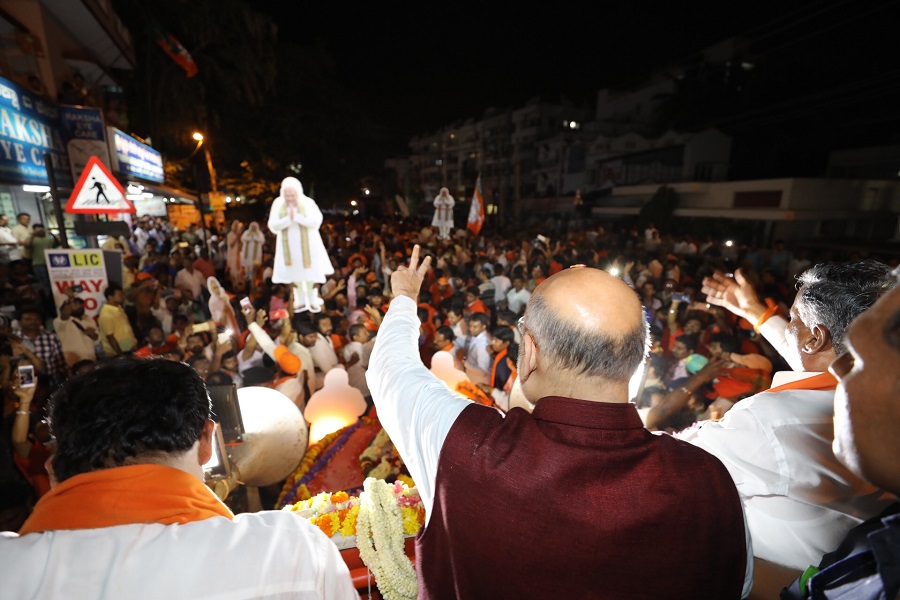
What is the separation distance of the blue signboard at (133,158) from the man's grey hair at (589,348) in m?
11.6

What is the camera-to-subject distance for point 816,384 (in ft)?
5.22

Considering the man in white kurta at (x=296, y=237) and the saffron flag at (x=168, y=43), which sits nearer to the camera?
the man in white kurta at (x=296, y=237)

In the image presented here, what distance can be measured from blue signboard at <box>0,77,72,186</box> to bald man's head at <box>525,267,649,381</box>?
8.08 meters

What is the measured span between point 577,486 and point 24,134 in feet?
31.2

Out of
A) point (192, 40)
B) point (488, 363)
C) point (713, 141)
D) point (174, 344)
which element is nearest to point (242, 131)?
point (192, 40)

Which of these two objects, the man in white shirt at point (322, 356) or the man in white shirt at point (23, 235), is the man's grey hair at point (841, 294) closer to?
the man in white shirt at point (322, 356)

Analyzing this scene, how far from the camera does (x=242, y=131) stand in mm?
23312

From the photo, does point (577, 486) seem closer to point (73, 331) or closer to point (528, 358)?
point (528, 358)

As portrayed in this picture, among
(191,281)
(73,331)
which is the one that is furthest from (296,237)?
(191,281)

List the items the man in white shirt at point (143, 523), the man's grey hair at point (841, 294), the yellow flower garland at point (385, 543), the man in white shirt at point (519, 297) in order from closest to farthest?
the man in white shirt at point (143, 523) → the man's grey hair at point (841, 294) → the yellow flower garland at point (385, 543) → the man in white shirt at point (519, 297)

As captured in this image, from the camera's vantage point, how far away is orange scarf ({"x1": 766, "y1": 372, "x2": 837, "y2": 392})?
1.57 m

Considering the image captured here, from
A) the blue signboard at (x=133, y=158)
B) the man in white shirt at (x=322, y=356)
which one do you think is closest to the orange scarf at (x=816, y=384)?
the man in white shirt at (x=322, y=356)

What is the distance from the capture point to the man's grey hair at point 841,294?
5.56ft

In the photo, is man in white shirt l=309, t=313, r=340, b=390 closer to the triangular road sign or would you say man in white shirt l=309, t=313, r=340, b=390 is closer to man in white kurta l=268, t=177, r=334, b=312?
man in white kurta l=268, t=177, r=334, b=312
